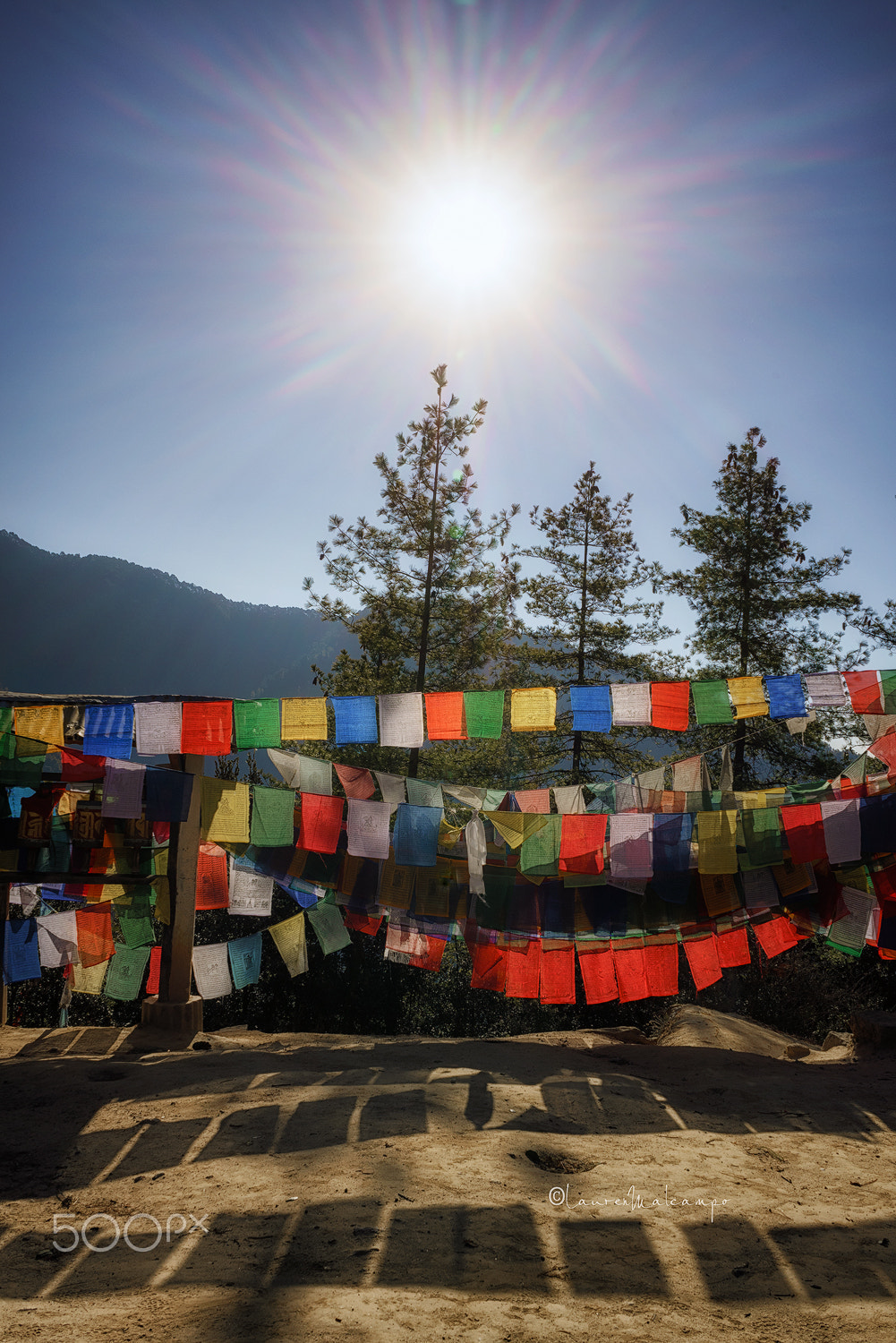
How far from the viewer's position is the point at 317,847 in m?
8.65

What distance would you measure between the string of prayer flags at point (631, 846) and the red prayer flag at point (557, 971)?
127 cm

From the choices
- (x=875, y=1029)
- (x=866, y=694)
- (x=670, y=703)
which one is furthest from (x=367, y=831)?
(x=875, y=1029)

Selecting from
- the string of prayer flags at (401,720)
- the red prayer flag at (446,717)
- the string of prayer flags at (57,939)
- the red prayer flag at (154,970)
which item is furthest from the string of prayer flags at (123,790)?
the red prayer flag at (446,717)

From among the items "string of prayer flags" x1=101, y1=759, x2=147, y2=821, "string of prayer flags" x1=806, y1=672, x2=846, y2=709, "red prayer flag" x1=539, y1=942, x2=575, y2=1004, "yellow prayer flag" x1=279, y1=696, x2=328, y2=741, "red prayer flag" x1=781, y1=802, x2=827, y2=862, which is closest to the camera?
"string of prayer flags" x1=101, y1=759, x2=147, y2=821

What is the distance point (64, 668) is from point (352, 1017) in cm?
13510

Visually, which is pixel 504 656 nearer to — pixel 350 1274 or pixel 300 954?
pixel 300 954

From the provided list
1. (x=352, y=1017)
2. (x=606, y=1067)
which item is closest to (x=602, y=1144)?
(x=606, y=1067)

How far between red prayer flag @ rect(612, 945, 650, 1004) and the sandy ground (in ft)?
4.92

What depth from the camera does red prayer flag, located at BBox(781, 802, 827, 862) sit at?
8688 mm

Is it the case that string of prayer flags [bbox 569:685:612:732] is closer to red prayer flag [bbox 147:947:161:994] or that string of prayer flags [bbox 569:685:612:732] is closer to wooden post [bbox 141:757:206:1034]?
wooden post [bbox 141:757:206:1034]

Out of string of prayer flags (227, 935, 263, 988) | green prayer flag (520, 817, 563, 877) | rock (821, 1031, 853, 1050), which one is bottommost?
rock (821, 1031, 853, 1050)

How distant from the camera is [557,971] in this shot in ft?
30.2

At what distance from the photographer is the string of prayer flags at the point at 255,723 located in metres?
8.75

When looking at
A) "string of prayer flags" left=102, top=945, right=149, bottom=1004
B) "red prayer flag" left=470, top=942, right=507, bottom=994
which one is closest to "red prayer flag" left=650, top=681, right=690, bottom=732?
"red prayer flag" left=470, top=942, right=507, bottom=994
